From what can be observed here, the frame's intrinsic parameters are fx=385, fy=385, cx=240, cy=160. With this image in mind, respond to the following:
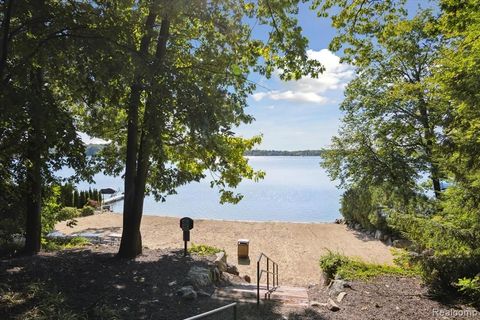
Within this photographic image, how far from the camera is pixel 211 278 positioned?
316 inches

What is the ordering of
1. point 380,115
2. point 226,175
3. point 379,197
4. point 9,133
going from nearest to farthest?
point 9,133, point 226,175, point 380,115, point 379,197

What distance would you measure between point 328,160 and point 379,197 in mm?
2890

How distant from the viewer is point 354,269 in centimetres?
865

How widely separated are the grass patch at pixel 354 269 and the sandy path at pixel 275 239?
Result: 8.56 feet

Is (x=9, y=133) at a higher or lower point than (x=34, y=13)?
lower

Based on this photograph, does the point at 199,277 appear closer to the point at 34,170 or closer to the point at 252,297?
the point at 252,297

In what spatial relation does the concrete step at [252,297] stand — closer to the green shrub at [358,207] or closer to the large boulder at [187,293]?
the large boulder at [187,293]

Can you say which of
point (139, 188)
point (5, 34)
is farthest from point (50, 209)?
point (5, 34)

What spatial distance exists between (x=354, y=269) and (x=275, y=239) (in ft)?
28.2

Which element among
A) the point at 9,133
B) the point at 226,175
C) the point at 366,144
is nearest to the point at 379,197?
the point at 366,144

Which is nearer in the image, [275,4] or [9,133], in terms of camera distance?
[275,4]

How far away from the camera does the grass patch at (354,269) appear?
8.18 meters

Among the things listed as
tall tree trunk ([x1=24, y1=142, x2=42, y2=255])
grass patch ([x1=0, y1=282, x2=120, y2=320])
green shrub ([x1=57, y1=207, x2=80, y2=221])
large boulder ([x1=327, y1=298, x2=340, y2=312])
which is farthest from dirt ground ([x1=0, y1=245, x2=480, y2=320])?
green shrub ([x1=57, y1=207, x2=80, y2=221])

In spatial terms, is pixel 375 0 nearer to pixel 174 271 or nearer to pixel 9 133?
pixel 174 271
